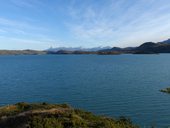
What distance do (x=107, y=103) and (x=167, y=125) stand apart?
717 inches

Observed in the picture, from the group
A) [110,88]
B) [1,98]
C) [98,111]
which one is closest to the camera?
[98,111]

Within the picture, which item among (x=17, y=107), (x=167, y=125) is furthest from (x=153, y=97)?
(x=17, y=107)

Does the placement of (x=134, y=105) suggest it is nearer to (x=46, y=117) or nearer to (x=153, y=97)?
(x=153, y=97)

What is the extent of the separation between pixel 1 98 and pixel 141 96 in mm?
36781

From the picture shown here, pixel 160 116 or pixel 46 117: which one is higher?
pixel 46 117

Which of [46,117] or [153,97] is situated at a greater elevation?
[46,117]

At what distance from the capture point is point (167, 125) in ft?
139

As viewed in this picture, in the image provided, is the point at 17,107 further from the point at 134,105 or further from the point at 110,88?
the point at 110,88

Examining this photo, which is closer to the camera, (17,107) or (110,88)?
(17,107)

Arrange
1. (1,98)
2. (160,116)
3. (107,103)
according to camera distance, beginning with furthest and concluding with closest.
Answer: (1,98) → (107,103) → (160,116)

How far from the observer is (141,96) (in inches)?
2532

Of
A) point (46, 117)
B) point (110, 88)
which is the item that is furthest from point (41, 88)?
point (46, 117)

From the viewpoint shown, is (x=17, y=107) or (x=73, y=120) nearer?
(x=73, y=120)

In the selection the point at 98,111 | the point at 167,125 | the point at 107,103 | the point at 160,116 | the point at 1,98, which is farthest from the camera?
the point at 1,98
